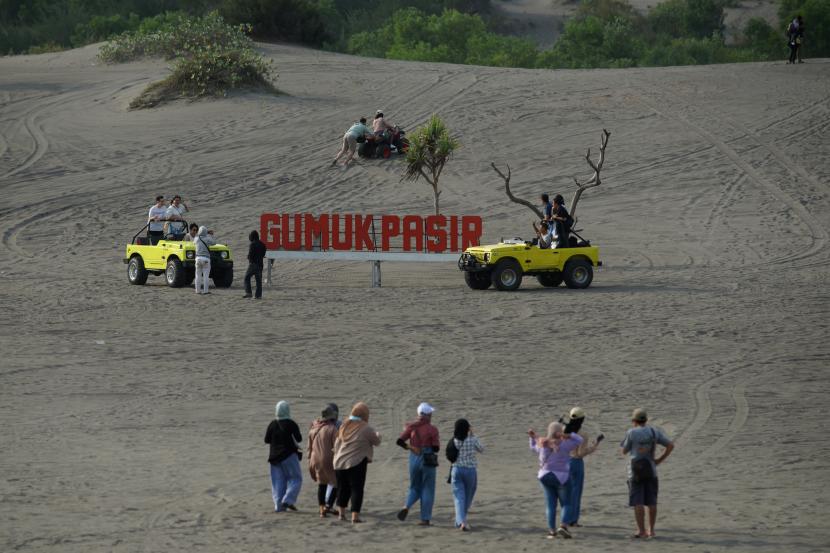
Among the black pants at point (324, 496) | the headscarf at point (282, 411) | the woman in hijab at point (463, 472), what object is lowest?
the black pants at point (324, 496)

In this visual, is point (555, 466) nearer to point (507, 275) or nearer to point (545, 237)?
point (507, 275)

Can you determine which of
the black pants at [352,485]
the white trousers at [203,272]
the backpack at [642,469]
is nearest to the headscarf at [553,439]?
the backpack at [642,469]

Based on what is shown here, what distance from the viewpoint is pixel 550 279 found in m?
28.3

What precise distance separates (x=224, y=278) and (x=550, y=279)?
684cm

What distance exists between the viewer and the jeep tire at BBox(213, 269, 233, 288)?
2852 cm

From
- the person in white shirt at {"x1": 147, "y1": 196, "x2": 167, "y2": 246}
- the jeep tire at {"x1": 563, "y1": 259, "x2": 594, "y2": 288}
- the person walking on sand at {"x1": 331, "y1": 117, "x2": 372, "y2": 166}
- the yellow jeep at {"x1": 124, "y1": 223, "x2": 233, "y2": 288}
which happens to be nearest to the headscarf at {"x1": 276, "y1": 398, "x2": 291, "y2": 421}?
the jeep tire at {"x1": 563, "y1": 259, "x2": 594, "y2": 288}

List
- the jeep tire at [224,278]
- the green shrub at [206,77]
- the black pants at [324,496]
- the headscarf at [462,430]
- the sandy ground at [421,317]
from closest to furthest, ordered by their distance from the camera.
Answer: the headscarf at [462,430]
the black pants at [324,496]
the sandy ground at [421,317]
the jeep tire at [224,278]
the green shrub at [206,77]

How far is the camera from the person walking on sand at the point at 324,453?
13.2m

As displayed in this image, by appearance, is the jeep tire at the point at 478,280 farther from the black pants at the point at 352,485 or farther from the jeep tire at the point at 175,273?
the black pants at the point at 352,485

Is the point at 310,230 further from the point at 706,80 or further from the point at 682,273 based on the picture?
the point at 706,80

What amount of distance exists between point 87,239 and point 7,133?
1179cm

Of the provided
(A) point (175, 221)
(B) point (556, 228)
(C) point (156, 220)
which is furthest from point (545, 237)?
(C) point (156, 220)

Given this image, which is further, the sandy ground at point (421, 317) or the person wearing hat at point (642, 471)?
the sandy ground at point (421, 317)

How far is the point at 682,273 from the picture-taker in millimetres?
29469
